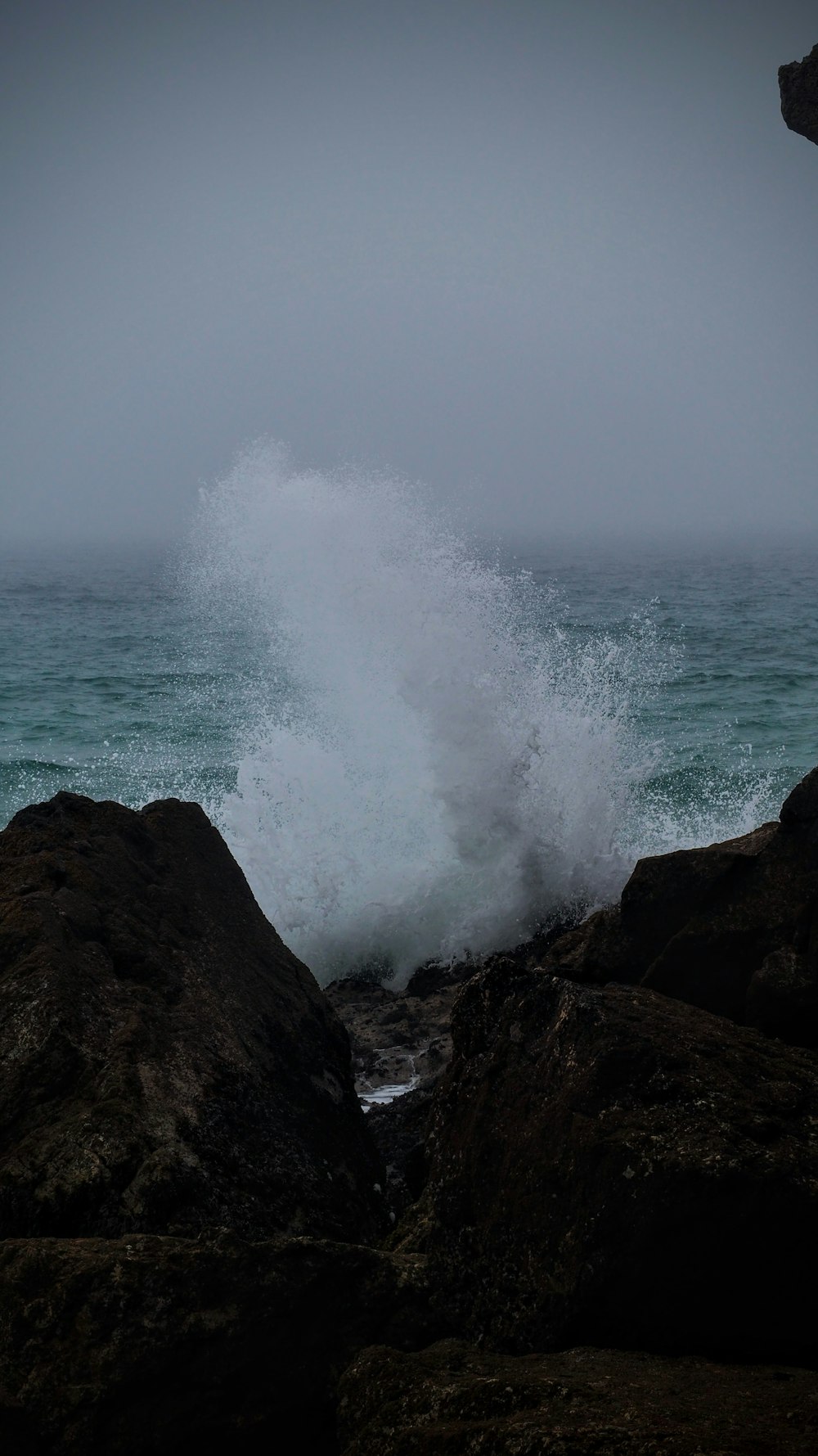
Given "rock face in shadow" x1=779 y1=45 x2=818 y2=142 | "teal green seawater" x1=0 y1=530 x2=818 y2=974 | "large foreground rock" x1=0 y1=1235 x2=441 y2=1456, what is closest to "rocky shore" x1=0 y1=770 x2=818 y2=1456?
"large foreground rock" x1=0 y1=1235 x2=441 y2=1456

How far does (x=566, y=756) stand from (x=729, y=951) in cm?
565

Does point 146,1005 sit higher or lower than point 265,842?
higher

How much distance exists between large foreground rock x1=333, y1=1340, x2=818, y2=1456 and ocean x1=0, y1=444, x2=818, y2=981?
591 cm

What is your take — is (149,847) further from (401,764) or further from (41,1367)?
(401,764)

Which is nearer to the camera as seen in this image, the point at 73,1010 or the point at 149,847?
the point at 73,1010

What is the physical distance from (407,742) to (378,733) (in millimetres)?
675

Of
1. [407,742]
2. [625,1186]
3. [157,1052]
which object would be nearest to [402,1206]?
[157,1052]

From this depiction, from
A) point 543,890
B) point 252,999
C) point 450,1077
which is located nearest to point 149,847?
point 252,999

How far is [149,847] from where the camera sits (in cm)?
517

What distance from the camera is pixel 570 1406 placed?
2293mm

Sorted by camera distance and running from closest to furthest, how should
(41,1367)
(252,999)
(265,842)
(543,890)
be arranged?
(41,1367) → (252,999) → (543,890) → (265,842)

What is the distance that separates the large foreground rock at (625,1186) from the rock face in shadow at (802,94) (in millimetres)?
4633

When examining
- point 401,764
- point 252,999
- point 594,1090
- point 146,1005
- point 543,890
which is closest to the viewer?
point 594,1090

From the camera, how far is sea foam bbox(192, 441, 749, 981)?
910cm
